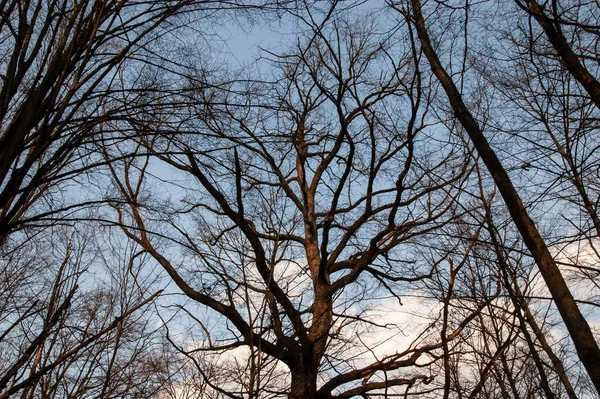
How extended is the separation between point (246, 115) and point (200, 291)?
12.8 feet

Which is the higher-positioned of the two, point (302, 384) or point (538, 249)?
point (302, 384)

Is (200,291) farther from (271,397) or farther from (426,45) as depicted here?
(426,45)

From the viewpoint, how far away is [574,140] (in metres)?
3.51

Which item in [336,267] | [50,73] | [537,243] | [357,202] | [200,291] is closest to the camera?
[50,73]

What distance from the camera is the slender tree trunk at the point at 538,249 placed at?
2.44 metres

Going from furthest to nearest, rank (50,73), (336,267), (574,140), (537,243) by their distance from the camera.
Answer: (336,267)
(574,140)
(537,243)
(50,73)

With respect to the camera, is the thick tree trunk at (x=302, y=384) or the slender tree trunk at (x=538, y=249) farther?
the thick tree trunk at (x=302, y=384)

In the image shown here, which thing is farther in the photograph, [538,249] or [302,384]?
[302,384]

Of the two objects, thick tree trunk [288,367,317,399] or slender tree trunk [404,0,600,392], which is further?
thick tree trunk [288,367,317,399]

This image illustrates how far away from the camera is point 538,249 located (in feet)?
9.11

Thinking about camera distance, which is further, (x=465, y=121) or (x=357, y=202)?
(x=357, y=202)

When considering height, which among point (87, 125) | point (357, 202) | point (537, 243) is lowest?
point (537, 243)

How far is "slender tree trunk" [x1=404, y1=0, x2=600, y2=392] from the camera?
8.01 ft

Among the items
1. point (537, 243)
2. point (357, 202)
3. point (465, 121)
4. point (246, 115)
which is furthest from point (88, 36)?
point (357, 202)
